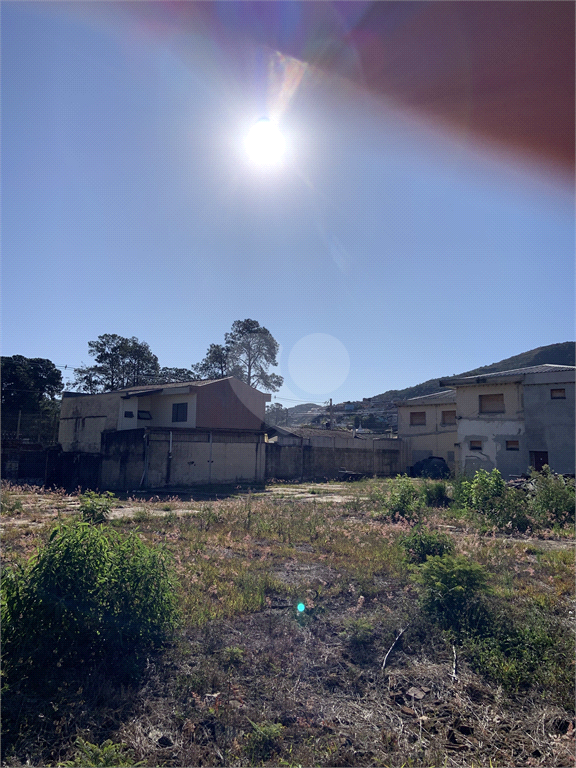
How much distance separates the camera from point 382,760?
9.09 ft

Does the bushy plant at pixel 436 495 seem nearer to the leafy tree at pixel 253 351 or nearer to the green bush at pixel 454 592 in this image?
the green bush at pixel 454 592

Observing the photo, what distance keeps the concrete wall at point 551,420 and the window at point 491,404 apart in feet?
4.27

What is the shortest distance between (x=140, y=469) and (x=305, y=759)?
64.7ft

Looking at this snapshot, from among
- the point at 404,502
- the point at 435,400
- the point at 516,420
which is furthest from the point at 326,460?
the point at 404,502

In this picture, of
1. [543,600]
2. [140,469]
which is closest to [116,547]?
[543,600]

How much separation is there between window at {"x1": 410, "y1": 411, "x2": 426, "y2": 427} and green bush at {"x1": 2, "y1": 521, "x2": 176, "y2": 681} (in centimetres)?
2971

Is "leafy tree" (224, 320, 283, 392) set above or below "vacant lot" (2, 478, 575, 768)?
above

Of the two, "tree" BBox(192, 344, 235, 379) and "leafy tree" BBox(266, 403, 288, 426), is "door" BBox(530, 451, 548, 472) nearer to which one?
"tree" BBox(192, 344, 235, 379)

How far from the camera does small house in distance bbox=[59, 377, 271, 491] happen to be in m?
21.4

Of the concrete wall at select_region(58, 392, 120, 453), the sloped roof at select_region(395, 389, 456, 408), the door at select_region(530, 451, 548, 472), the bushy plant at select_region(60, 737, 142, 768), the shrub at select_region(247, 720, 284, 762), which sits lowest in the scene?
the shrub at select_region(247, 720, 284, 762)

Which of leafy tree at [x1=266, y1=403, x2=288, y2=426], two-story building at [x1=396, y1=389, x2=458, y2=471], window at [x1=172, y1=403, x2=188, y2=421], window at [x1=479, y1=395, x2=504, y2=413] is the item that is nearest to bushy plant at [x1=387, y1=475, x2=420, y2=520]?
window at [x1=479, y1=395, x2=504, y2=413]

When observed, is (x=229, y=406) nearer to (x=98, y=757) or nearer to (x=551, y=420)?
(x=551, y=420)

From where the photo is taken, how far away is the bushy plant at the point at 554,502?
1072 cm

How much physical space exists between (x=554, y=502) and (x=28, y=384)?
115ft
